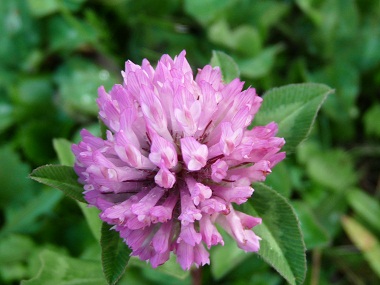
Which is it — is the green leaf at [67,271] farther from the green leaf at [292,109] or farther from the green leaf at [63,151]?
the green leaf at [292,109]

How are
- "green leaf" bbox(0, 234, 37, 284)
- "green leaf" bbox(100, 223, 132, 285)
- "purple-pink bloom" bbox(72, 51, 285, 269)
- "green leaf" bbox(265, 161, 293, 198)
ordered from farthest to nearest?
"green leaf" bbox(0, 234, 37, 284)
"green leaf" bbox(265, 161, 293, 198)
"green leaf" bbox(100, 223, 132, 285)
"purple-pink bloom" bbox(72, 51, 285, 269)

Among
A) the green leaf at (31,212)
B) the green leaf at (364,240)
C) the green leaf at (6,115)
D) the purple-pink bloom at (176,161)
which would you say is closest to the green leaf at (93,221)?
the purple-pink bloom at (176,161)

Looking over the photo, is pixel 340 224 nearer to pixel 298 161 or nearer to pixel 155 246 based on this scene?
pixel 298 161

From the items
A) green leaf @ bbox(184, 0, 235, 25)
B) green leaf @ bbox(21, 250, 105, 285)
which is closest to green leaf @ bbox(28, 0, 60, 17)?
green leaf @ bbox(184, 0, 235, 25)

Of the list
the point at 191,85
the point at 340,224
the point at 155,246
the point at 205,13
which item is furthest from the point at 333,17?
the point at 155,246

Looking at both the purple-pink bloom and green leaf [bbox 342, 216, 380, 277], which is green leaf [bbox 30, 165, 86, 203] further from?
green leaf [bbox 342, 216, 380, 277]
